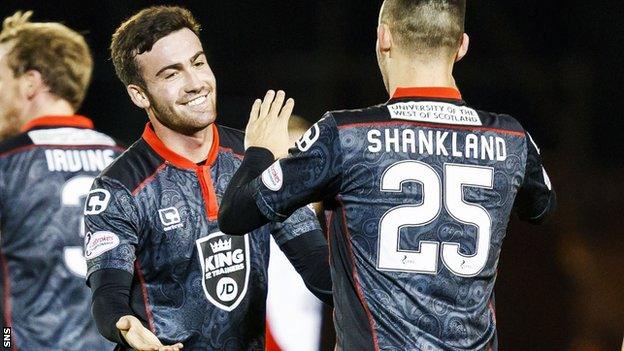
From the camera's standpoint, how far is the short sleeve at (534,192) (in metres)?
2.91

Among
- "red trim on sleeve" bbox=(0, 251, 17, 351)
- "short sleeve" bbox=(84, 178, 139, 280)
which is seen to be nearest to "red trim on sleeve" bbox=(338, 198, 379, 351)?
"short sleeve" bbox=(84, 178, 139, 280)

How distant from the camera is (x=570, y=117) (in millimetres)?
6543

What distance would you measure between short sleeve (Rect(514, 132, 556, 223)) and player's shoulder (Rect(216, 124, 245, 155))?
34.3 inches

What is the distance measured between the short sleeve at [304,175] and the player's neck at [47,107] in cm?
191

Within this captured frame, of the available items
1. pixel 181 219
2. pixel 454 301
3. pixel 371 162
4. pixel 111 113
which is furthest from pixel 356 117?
pixel 111 113

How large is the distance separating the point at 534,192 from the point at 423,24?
525mm

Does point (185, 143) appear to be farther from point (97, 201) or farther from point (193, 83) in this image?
point (97, 201)

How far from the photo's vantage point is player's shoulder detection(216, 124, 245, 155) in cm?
344

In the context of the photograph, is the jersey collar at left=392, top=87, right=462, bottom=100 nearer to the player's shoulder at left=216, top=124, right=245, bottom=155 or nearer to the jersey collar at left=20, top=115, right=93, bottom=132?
the player's shoulder at left=216, top=124, right=245, bottom=155

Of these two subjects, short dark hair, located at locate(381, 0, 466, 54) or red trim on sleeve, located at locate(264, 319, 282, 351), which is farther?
red trim on sleeve, located at locate(264, 319, 282, 351)

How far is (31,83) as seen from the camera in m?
4.56

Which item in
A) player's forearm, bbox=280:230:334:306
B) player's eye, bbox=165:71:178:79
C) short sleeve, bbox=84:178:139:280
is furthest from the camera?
player's eye, bbox=165:71:178:79

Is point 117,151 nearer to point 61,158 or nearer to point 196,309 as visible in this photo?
point 61,158

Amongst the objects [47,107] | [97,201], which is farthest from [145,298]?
[47,107]
